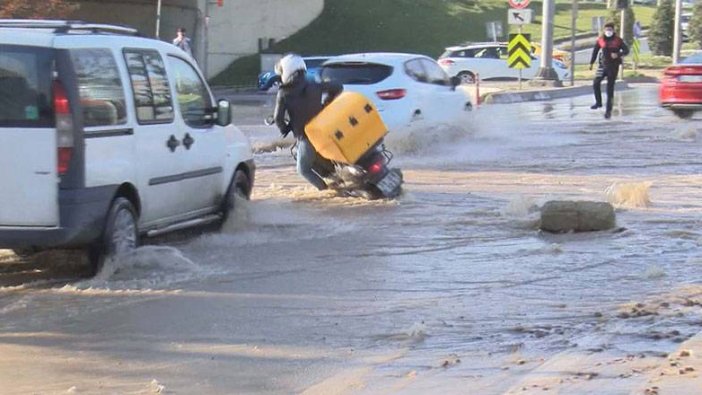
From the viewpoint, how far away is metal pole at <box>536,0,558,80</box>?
37.1m

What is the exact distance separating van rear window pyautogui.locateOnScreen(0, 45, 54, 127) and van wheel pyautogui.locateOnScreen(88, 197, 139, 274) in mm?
885

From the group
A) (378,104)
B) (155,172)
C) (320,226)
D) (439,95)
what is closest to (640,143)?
(439,95)

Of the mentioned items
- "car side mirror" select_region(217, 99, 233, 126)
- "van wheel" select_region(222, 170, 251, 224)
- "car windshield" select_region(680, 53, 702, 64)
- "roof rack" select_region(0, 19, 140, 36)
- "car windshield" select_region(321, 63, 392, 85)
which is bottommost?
"van wheel" select_region(222, 170, 251, 224)

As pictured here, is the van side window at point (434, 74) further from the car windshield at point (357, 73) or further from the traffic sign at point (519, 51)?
the traffic sign at point (519, 51)

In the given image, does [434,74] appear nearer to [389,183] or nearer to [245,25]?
[389,183]

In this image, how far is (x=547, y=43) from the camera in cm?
3791

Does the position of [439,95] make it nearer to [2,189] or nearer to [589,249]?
[589,249]

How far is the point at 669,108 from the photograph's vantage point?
990 inches

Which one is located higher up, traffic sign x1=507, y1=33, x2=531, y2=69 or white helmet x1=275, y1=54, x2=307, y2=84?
white helmet x1=275, y1=54, x2=307, y2=84

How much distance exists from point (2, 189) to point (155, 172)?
143cm

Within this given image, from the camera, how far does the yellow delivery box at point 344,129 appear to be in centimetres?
1240

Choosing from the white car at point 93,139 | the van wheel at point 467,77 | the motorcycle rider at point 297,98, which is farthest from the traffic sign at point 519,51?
the white car at point 93,139

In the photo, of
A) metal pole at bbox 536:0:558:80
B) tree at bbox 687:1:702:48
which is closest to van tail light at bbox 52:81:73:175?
metal pole at bbox 536:0:558:80

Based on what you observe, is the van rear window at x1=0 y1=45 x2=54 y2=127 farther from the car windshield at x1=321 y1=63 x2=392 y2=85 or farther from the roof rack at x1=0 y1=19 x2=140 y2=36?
the car windshield at x1=321 y1=63 x2=392 y2=85
